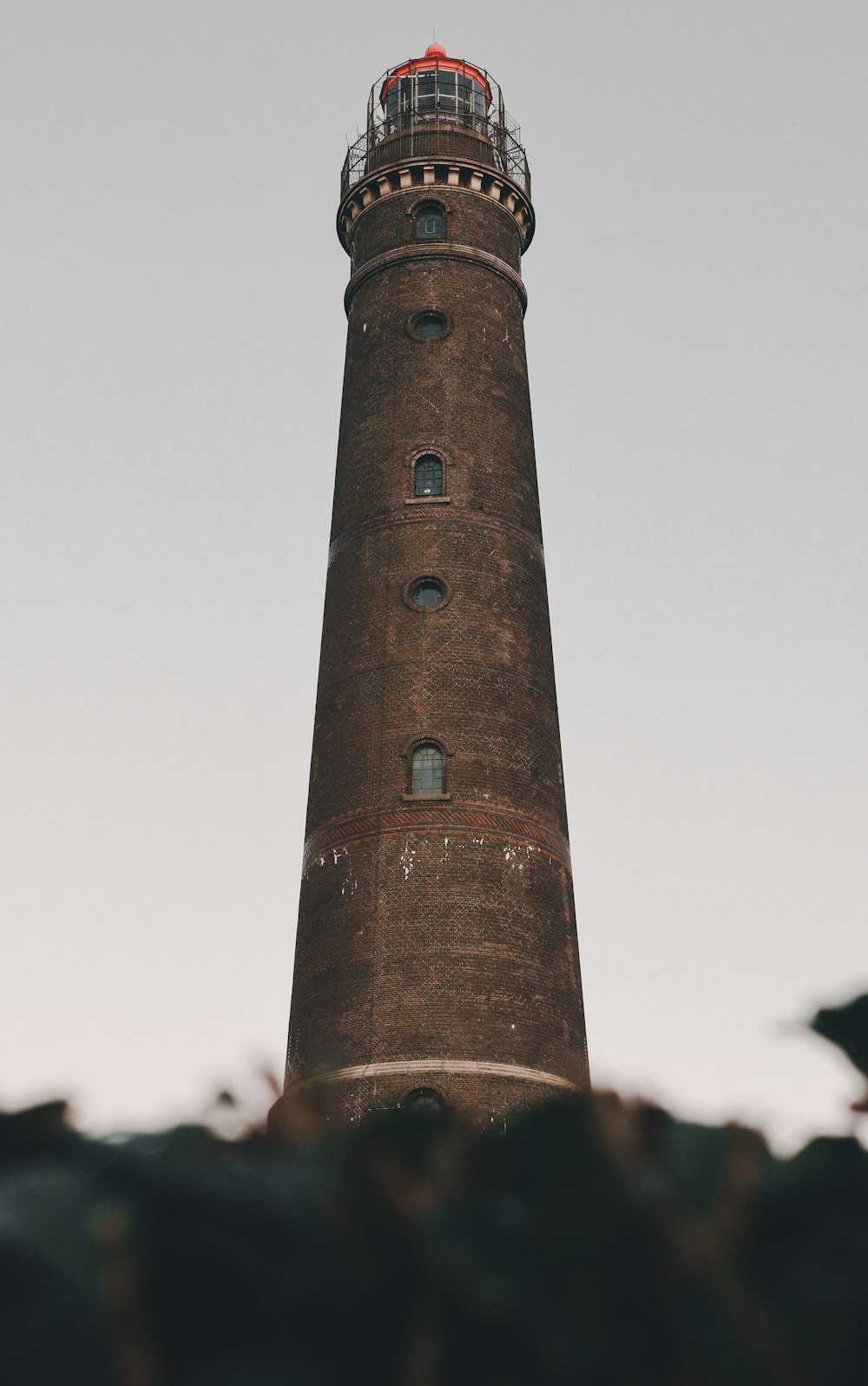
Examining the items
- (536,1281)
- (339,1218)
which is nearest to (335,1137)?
(339,1218)

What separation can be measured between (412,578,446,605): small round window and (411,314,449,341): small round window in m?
4.33

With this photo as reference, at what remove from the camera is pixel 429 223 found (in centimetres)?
2578

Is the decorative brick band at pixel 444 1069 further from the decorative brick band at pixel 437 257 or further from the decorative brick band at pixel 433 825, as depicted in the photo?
the decorative brick band at pixel 437 257

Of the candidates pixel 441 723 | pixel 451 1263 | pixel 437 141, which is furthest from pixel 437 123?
pixel 451 1263

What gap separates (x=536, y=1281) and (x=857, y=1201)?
14.1 inches

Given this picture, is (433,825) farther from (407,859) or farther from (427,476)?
(427,476)

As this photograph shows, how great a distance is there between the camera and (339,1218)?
1.60m

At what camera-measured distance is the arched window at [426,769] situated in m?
21.3

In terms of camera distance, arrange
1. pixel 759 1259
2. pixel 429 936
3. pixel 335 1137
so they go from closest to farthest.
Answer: pixel 759 1259, pixel 335 1137, pixel 429 936

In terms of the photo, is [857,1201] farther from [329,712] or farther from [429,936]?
[329,712]

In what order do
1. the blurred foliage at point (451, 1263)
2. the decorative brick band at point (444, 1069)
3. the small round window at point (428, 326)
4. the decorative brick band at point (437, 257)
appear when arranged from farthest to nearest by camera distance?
the decorative brick band at point (437, 257), the small round window at point (428, 326), the decorative brick band at point (444, 1069), the blurred foliage at point (451, 1263)

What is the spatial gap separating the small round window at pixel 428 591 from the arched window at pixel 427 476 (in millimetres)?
1515

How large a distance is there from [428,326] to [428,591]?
4.82 metres

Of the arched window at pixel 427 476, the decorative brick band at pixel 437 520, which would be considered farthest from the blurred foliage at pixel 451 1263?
the arched window at pixel 427 476
